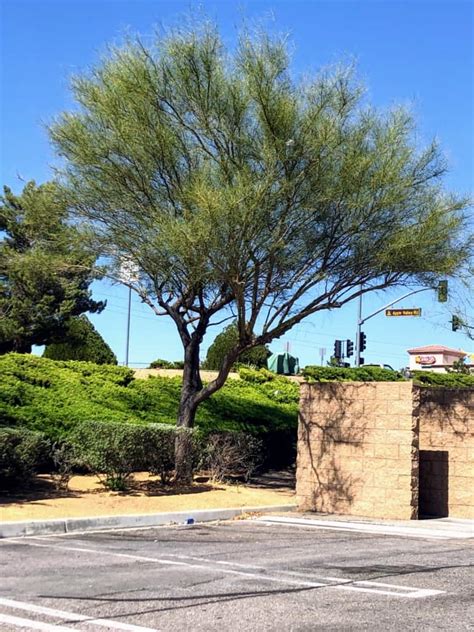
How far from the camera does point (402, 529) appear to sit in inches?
508

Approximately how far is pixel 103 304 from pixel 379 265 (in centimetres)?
3261

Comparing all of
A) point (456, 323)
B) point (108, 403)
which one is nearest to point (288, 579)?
point (456, 323)

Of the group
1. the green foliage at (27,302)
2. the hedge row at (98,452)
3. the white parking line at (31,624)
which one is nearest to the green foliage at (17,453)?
the hedge row at (98,452)

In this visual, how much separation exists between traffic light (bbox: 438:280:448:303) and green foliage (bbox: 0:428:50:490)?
331 inches

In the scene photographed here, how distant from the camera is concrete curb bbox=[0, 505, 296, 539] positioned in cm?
1117

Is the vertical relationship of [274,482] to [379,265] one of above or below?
below

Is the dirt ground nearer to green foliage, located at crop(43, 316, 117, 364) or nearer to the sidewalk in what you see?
the sidewalk

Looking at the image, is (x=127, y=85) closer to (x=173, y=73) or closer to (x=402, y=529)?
(x=173, y=73)

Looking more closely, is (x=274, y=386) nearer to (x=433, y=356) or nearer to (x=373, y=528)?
(x=373, y=528)

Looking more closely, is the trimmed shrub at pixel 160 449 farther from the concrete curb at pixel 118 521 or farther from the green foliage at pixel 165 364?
the green foliage at pixel 165 364

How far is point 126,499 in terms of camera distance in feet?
46.3

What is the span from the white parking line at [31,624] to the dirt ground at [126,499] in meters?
5.43

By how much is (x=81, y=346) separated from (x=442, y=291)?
77.1 feet

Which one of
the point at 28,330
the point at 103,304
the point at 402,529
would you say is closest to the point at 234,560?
the point at 402,529
